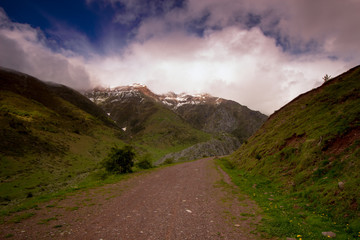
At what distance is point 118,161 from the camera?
3359cm

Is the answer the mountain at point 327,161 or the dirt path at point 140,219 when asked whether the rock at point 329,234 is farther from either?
the dirt path at point 140,219

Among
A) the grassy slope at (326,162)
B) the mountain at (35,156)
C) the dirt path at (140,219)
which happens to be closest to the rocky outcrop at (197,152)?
Result: the mountain at (35,156)

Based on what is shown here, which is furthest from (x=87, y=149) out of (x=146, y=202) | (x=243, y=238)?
(x=243, y=238)

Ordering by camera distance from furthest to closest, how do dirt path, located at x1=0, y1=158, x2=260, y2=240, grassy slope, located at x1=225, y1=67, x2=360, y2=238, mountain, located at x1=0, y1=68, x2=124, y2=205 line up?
mountain, located at x1=0, y1=68, x2=124, y2=205 → grassy slope, located at x1=225, y1=67, x2=360, y2=238 → dirt path, located at x1=0, y1=158, x2=260, y2=240

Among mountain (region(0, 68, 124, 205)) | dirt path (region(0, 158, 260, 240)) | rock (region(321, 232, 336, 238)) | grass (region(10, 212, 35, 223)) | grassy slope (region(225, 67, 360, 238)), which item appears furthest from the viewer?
mountain (region(0, 68, 124, 205))

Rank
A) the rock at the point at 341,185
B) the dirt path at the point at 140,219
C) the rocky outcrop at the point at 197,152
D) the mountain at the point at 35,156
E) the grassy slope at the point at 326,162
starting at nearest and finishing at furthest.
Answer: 1. the dirt path at the point at 140,219
2. the grassy slope at the point at 326,162
3. the rock at the point at 341,185
4. the mountain at the point at 35,156
5. the rocky outcrop at the point at 197,152

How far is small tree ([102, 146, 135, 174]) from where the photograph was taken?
3300 cm

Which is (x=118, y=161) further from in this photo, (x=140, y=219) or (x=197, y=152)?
(x=197, y=152)

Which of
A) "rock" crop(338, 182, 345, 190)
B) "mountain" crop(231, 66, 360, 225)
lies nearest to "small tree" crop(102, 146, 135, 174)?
"mountain" crop(231, 66, 360, 225)

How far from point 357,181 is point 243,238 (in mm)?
8349

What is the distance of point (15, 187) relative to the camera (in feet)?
139

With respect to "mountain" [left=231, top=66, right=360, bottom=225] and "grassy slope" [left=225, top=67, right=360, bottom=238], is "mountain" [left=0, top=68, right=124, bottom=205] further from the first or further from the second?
"mountain" [left=231, top=66, right=360, bottom=225]

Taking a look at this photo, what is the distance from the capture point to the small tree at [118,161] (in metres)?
33.0

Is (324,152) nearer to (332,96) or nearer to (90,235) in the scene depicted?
(332,96)
